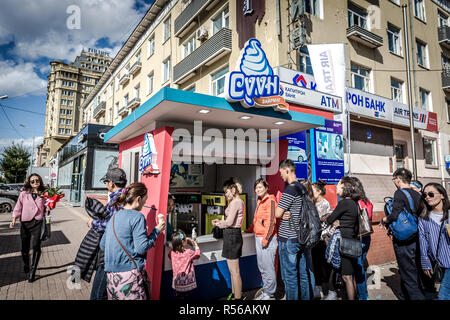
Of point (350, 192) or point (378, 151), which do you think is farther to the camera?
point (378, 151)

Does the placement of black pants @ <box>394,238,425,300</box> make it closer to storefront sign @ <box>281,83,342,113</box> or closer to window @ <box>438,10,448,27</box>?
storefront sign @ <box>281,83,342,113</box>

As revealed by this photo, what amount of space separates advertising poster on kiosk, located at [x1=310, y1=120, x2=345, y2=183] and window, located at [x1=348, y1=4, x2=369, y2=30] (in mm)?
6515

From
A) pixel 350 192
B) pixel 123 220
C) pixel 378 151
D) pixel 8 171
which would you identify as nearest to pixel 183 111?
pixel 123 220

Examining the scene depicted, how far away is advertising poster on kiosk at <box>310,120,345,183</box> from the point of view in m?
8.30

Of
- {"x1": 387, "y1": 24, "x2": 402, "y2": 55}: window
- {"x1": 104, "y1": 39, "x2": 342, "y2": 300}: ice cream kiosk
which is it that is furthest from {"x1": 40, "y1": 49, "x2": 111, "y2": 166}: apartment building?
{"x1": 104, "y1": 39, "x2": 342, "y2": 300}: ice cream kiosk

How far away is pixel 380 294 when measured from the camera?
4.54 meters

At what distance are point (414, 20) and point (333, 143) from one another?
Answer: 44.9 ft

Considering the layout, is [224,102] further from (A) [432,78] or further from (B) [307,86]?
(A) [432,78]

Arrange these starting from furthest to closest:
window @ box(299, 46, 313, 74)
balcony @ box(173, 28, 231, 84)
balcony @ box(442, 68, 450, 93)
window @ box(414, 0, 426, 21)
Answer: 1. balcony @ box(442, 68, 450, 93)
2. window @ box(414, 0, 426, 21)
3. balcony @ box(173, 28, 231, 84)
4. window @ box(299, 46, 313, 74)

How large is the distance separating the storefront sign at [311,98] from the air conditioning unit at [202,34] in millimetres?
7281

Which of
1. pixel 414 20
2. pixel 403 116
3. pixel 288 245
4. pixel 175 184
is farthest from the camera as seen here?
pixel 414 20

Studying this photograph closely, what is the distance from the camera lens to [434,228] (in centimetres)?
314

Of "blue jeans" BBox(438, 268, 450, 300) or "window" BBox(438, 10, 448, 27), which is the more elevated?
"window" BBox(438, 10, 448, 27)

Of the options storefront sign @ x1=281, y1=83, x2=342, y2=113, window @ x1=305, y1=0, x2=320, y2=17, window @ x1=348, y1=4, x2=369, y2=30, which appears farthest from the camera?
window @ x1=348, y1=4, x2=369, y2=30
